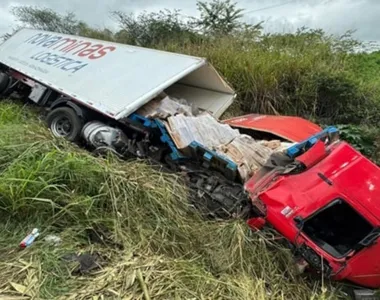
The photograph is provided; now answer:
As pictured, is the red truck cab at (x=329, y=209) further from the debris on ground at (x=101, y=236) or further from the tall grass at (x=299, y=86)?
the tall grass at (x=299, y=86)

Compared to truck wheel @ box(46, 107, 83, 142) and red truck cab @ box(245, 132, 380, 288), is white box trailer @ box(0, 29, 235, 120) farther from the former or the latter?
red truck cab @ box(245, 132, 380, 288)

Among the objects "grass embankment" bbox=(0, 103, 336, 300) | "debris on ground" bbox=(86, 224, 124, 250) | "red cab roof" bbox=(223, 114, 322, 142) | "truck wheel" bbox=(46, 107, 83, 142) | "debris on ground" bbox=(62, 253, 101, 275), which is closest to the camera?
"grass embankment" bbox=(0, 103, 336, 300)

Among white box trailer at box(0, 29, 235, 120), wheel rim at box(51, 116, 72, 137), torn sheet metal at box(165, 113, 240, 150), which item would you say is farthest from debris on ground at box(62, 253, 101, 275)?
wheel rim at box(51, 116, 72, 137)

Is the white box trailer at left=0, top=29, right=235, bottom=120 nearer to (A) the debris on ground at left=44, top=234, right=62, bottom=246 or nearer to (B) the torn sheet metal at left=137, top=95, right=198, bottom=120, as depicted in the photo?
(B) the torn sheet metal at left=137, top=95, right=198, bottom=120

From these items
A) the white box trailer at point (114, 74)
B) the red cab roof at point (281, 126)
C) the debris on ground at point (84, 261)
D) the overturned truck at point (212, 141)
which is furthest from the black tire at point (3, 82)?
the debris on ground at point (84, 261)

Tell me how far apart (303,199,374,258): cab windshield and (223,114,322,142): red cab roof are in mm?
1653

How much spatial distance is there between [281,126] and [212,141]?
4.01 feet

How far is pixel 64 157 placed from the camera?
474 cm

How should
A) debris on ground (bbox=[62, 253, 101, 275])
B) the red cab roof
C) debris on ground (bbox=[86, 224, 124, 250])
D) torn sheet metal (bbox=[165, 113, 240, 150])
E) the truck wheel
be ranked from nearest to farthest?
debris on ground (bbox=[62, 253, 101, 275])
debris on ground (bbox=[86, 224, 124, 250])
torn sheet metal (bbox=[165, 113, 240, 150])
the red cab roof
the truck wheel

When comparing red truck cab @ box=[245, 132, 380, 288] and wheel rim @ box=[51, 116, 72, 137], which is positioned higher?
red truck cab @ box=[245, 132, 380, 288]

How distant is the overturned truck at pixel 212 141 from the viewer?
430 cm

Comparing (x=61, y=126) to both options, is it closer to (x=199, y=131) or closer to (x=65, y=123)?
(x=65, y=123)

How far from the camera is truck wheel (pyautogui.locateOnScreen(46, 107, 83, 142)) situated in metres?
6.33

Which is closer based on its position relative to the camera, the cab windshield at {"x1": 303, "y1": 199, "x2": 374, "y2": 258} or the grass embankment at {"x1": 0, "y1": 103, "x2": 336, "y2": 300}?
the grass embankment at {"x1": 0, "y1": 103, "x2": 336, "y2": 300}
